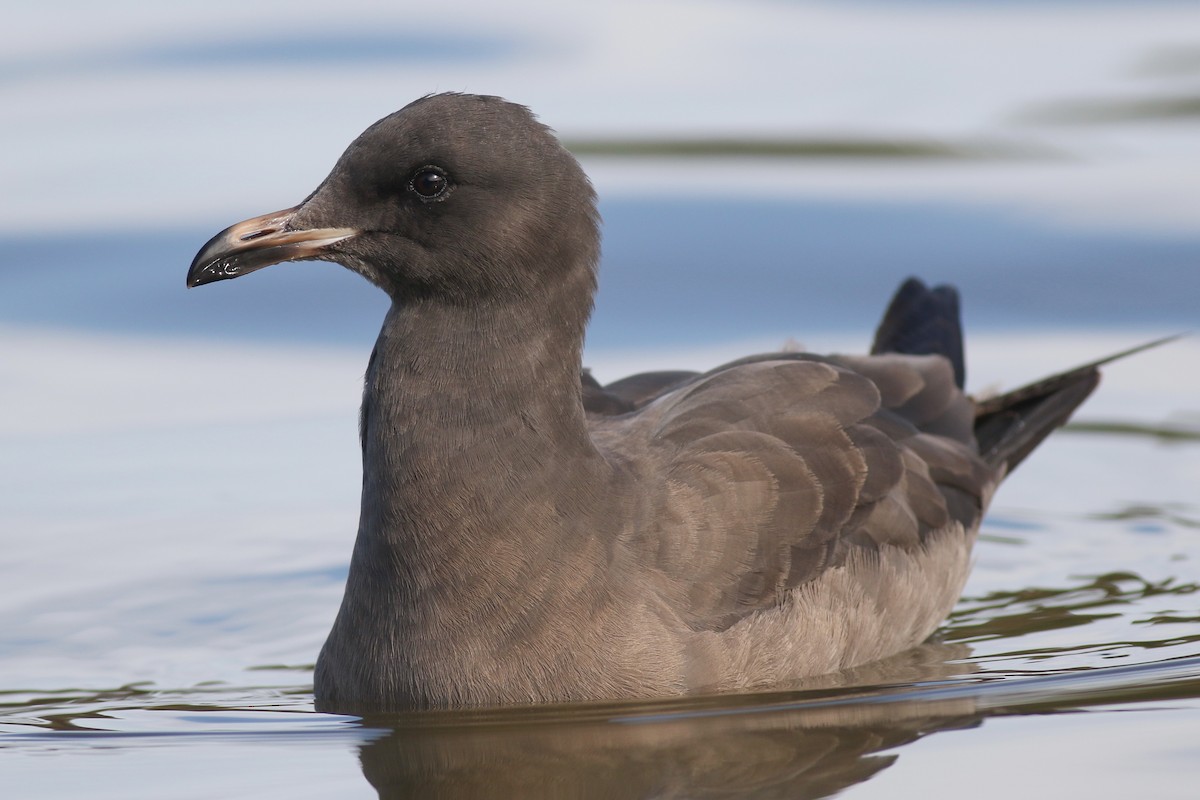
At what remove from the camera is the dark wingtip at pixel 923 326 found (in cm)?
984

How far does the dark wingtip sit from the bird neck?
3.08 m

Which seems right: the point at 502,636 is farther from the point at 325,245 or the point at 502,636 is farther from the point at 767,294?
the point at 767,294

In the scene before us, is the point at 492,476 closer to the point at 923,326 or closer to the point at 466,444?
the point at 466,444

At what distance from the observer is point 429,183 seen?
7137 mm

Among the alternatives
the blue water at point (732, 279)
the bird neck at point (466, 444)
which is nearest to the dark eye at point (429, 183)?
the bird neck at point (466, 444)

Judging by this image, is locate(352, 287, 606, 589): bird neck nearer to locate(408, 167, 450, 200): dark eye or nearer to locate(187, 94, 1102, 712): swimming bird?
locate(187, 94, 1102, 712): swimming bird

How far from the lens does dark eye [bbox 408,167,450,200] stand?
281 inches

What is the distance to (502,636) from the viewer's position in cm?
708

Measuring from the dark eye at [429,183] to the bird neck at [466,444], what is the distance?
0.37 m

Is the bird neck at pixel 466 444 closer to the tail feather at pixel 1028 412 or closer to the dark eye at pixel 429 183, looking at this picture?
the dark eye at pixel 429 183

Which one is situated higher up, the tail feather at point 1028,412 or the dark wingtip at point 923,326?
the dark wingtip at point 923,326

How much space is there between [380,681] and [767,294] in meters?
5.79

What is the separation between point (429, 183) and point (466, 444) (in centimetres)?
87

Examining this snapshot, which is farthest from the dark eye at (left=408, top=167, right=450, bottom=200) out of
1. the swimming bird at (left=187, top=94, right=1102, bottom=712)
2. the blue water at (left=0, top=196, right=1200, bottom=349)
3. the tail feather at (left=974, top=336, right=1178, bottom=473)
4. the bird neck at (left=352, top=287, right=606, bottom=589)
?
the blue water at (left=0, top=196, right=1200, bottom=349)
